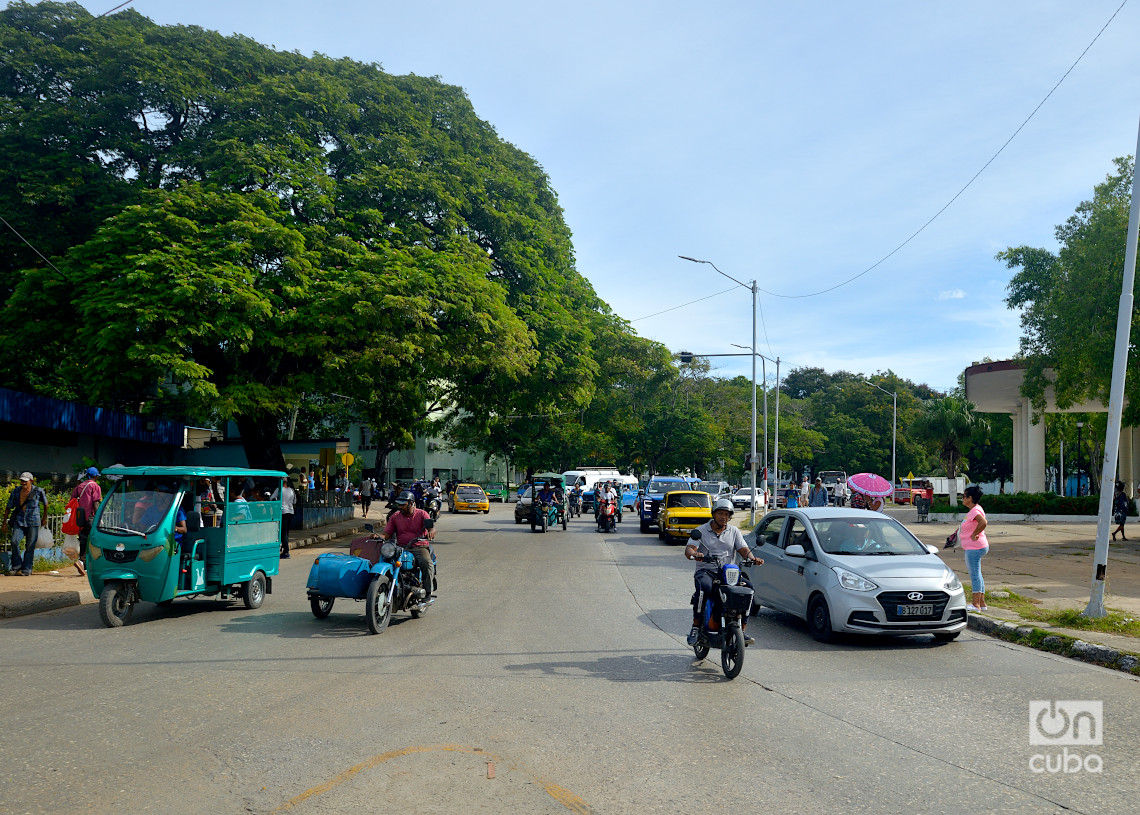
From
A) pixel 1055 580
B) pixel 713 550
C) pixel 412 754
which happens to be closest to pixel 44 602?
pixel 412 754

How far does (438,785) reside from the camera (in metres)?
5.09

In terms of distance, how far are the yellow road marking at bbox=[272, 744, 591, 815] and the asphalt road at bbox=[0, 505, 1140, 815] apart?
0.02 m

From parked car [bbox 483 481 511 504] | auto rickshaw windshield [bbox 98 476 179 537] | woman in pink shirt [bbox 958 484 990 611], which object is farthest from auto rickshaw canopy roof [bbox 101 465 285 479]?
parked car [bbox 483 481 511 504]

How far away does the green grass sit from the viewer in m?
10.9

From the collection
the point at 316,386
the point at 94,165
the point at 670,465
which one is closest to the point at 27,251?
the point at 94,165

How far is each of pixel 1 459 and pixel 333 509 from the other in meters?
11.2

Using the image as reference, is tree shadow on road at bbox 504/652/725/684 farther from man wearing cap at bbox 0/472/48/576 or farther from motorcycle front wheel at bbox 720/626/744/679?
man wearing cap at bbox 0/472/48/576

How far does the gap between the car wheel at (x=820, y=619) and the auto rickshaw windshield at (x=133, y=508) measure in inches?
325

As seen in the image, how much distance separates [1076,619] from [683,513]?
15.0 m

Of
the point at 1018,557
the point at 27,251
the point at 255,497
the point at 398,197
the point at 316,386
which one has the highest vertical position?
the point at 398,197

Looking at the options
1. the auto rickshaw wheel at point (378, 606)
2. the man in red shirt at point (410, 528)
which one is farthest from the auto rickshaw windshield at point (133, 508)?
the auto rickshaw wheel at point (378, 606)

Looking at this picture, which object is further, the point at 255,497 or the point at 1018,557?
the point at 1018,557

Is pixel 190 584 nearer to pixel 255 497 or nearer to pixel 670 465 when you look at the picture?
pixel 255 497

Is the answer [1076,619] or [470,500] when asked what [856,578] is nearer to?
[1076,619]
